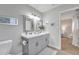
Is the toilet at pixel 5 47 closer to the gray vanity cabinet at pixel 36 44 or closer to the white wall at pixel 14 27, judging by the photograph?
the white wall at pixel 14 27

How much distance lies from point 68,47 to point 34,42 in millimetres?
898

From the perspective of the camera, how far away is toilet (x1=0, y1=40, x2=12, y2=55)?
129 centimetres

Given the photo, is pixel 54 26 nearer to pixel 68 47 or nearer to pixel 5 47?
pixel 68 47

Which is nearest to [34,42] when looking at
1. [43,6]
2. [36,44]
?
→ [36,44]

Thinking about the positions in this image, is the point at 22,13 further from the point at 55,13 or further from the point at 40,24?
the point at 55,13

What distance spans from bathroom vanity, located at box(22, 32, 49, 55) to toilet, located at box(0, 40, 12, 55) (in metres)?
0.26

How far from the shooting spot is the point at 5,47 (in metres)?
1.31

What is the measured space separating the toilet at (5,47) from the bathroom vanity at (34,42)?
10.2 inches

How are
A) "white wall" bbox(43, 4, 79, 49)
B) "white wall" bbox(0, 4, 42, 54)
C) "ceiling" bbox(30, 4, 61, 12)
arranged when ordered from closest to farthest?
1. "white wall" bbox(0, 4, 42, 54)
2. "ceiling" bbox(30, 4, 61, 12)
3. "white wall" bbox(43, 4, 79, 49)

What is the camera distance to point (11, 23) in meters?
1.35

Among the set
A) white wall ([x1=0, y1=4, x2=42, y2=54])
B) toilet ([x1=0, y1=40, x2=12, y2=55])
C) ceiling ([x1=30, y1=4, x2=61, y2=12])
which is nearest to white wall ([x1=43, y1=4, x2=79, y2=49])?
ceiling ([x1=30, y1=4, x2=61, y2=12])

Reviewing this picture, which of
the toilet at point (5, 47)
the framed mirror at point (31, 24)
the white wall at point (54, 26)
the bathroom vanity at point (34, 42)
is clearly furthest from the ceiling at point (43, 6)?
the toilet at point (5, 47)

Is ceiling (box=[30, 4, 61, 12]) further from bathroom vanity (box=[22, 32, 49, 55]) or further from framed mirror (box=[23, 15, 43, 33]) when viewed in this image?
bathroom vanity (box=[22, 32, 49, 55])
